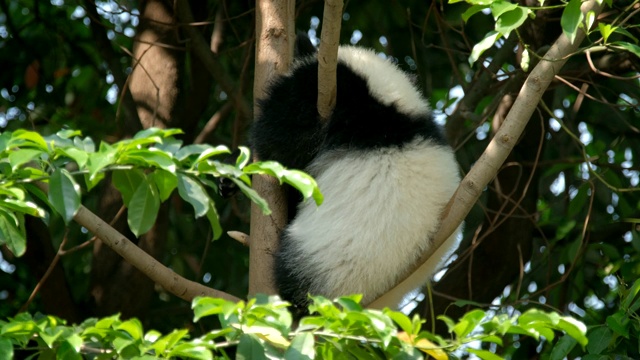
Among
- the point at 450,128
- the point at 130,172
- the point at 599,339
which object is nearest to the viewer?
the point at 130,172

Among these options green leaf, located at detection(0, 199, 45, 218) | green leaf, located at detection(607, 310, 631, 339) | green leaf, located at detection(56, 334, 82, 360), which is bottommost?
green leaf, located at detection(607, 310, 631, 339)

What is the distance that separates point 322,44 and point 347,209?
67 centimetres

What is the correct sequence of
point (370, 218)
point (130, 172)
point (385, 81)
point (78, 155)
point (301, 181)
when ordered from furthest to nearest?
1. point (385, 81)
2. point (370, 218)
3. point (130, 172)
4. point (301, 181)
5. point (78, 155)

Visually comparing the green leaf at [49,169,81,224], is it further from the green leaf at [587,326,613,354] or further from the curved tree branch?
the green leaf at [587,326,613,354]

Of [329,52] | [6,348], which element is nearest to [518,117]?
[329,52]

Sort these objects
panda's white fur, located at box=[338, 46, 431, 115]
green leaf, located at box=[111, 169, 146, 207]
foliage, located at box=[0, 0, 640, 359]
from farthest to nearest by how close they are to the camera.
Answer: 1. foliage, located at box=[0, 0, 640, 359]
2. panda's white fur, located at box=[338, 46, 431, 115]
3. green leaf, located at box=[111, 169, 146, 207]

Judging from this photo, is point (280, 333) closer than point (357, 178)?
Yes

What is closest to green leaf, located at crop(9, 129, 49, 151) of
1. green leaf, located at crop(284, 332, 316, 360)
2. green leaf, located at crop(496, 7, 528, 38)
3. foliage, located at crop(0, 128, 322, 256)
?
foliage, located at crop(0, 128, 322, 256)

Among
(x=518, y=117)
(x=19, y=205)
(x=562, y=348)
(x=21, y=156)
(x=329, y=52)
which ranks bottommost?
(x=562, y=348)

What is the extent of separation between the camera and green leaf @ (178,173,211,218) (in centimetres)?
155

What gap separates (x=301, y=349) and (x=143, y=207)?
428 millimetres

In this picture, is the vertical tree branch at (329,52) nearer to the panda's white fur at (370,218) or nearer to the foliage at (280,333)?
the panda's white fur at (370,218)

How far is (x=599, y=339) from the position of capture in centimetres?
261

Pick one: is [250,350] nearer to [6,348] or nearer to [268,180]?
[6,348]
